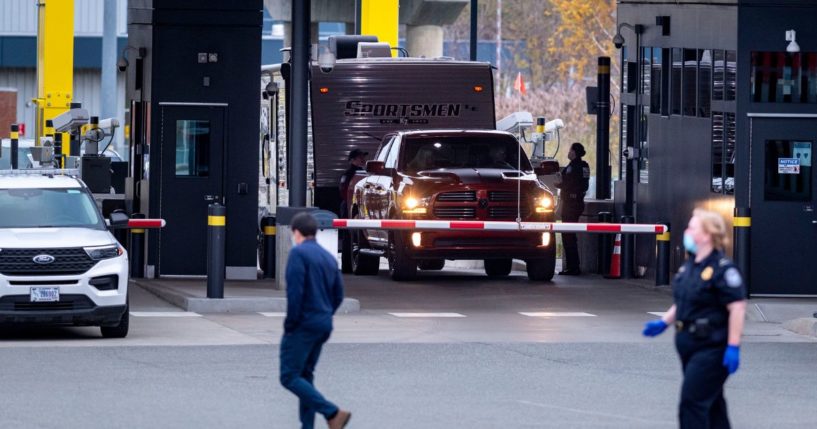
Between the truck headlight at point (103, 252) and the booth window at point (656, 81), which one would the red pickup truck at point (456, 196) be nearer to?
the booth window at point (656, 81)

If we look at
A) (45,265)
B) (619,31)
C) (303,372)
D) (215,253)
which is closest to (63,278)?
(45,265)

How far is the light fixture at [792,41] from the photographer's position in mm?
22062

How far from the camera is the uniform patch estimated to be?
1018 cm

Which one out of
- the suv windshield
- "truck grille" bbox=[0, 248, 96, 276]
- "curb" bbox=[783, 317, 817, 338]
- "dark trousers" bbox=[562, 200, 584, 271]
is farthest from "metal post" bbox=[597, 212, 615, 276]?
"truck grille" bbox=[0, 248, 96, 276]

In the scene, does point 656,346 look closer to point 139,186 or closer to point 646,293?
point 646,293

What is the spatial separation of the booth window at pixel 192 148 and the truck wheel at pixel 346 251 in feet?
11.2

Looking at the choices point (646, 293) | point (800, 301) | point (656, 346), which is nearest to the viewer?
point (656, 346)

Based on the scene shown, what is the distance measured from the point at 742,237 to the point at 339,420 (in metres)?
10.9

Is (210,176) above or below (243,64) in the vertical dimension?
below

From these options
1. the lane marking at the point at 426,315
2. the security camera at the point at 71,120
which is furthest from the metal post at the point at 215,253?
the security camera at the point at 71,120

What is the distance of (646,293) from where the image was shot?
81.4 ft

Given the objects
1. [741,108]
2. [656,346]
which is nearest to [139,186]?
[741,108]

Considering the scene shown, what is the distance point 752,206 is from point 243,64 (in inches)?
320

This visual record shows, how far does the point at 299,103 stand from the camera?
2223 cm
